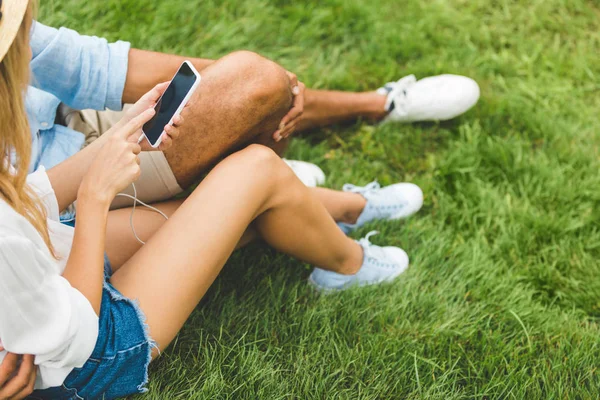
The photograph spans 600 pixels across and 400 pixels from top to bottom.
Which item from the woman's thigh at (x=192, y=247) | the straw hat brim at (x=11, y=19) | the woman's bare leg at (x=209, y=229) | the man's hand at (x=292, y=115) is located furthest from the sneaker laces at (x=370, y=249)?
the straw hat brim at (x=11, y=19)

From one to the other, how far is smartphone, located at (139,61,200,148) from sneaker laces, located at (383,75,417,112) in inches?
53.2

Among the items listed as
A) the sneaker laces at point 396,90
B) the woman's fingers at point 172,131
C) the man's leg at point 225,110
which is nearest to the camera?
the woman's fingers at point 172,131

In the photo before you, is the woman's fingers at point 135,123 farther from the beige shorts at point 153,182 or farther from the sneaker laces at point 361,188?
the sneaker laces at point 361,188

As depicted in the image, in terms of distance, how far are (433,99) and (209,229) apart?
5.12ft

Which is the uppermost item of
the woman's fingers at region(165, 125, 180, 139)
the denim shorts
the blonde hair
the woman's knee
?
the blonde hair

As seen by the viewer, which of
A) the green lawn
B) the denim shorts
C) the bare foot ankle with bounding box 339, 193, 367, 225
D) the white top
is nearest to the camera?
the white top

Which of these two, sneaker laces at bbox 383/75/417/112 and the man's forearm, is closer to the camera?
the man's forearm

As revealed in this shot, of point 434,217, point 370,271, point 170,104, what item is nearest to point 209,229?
point 170,104

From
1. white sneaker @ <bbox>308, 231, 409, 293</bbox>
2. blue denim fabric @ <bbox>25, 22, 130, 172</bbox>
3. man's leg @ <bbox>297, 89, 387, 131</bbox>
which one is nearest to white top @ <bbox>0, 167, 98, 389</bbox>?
blue denim fabric @ <bbox>25, 22, 130, 172</bbox>

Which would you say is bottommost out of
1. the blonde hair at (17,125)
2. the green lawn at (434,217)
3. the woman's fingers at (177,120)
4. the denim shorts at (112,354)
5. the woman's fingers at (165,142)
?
the green lawn at (434,217)

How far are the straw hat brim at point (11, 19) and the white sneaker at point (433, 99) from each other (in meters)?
1.89

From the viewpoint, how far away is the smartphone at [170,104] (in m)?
1.72

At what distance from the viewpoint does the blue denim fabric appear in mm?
1977

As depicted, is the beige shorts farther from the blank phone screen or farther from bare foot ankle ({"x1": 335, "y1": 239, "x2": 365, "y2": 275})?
bare foot ankle ({"x1": 335, "y1": 239, "x2": 365, "y2": 275})
